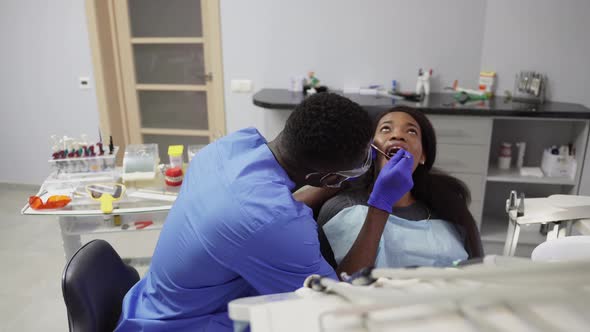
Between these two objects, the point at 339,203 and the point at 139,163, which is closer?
the point at 339,203

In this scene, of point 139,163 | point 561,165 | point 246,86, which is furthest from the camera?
point 246,86

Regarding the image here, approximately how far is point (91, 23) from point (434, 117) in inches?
104

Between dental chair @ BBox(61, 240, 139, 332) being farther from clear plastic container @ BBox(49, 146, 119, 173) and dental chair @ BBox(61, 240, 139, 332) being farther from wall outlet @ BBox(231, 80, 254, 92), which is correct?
wall outlet @ BBox(231, 80, 254, 92)

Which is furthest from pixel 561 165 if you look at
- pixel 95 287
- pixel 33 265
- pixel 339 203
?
pixel 33 265

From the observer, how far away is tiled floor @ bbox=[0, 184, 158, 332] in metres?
2.26

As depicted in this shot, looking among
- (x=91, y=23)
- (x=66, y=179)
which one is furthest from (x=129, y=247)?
(x=91, y=23)

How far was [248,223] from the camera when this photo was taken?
1.00 metres

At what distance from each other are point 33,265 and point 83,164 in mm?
1042

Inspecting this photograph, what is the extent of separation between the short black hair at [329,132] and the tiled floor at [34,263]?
117 cm

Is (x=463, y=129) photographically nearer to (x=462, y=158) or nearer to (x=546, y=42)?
(x=462, y=158)

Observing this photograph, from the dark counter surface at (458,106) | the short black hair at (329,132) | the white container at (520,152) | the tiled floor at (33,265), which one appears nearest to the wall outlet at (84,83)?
the tiled floor at (33,265)

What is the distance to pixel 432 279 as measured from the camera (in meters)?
0.42

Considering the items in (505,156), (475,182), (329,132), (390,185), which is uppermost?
(329,132)

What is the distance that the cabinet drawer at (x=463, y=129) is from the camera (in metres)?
2.73
